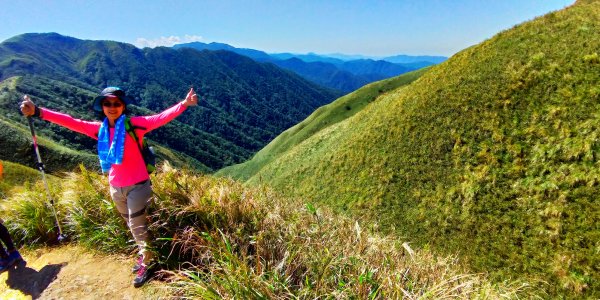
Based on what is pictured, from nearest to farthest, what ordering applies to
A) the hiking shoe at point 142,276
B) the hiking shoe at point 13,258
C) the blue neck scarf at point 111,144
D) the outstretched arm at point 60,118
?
the hiking shoe at point 142,276 < the blue neck scarf at point 111,144 < the outstretched arm at point 60,118 < the hiking shoe at point 13,258

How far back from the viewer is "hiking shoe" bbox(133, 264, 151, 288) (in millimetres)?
6262

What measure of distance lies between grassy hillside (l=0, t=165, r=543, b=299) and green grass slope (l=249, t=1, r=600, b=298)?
6174 mm

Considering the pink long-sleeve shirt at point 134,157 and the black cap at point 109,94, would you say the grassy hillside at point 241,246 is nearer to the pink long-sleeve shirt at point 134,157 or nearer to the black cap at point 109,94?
the pink long-sleeve shirt at point 134,157

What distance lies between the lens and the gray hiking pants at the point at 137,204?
6789mm

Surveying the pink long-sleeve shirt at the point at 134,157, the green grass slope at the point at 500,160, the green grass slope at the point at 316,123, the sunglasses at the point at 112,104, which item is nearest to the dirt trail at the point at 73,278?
the pink long-sleeve shirt at the point at 134,157

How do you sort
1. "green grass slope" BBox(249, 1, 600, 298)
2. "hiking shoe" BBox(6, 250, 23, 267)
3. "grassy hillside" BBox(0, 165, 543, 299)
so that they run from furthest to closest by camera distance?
"green grass slope" BBox(249, 1, 600, 298) → "hiking shoe" BBox(6, 250, 23, 267) → "grassy hillside" BBox(0, 165, 543, 299)

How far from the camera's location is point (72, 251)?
7.91m

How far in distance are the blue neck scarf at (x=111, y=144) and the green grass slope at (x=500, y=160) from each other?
8.36 metres

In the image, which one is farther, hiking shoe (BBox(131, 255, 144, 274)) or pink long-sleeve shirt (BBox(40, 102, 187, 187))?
pink long-sleeve shirt (BBox(40, 102, 187, 187))

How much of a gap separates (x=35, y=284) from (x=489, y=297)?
28.2 feet

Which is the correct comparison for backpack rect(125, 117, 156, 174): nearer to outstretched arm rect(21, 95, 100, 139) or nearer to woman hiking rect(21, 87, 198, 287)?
woman hiking rect(21, 87, 198, 287)

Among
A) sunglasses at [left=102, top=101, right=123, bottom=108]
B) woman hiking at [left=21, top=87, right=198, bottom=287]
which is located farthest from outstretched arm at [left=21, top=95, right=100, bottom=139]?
sunglasses at [left=102, top=101, right=123, bottom=108]

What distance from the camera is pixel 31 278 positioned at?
716cm

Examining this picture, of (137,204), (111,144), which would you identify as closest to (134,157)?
(111,144)
